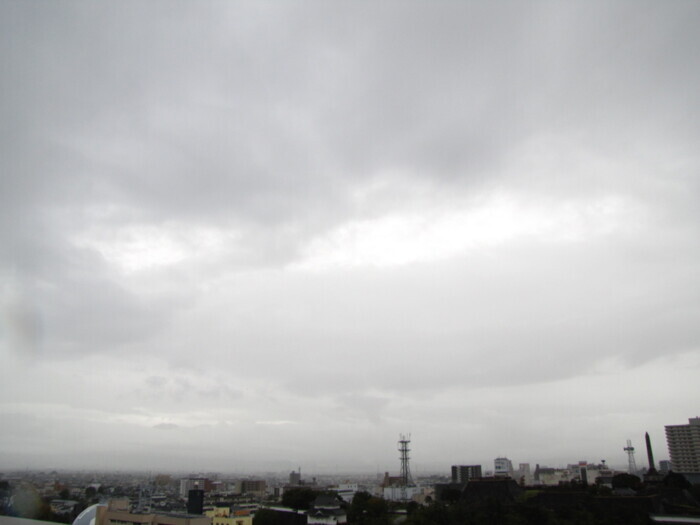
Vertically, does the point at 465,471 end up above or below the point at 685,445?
below

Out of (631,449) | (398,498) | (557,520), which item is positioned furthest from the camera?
(631,449)

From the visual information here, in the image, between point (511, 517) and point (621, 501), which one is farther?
point (621, 501)

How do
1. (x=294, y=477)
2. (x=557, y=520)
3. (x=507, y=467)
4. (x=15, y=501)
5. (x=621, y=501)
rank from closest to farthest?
(x=557, y=520) → (x=621, y=501) → (x=15, y=501) → (x=507, y=467) → (x=294, y=477)

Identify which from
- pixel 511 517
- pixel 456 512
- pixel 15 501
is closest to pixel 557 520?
pixel 511 517

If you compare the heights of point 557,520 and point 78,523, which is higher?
point 78,523

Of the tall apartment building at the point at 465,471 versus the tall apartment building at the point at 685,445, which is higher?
the tall apartment building at the point at 685,445

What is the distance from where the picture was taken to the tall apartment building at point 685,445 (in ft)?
307

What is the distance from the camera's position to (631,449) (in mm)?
96438

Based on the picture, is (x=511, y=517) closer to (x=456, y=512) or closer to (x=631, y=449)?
(x=456, y=512)

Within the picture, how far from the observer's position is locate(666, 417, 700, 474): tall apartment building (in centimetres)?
9354

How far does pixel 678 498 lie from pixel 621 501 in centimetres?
1025

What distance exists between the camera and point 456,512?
2605cm

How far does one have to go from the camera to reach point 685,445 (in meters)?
96.0

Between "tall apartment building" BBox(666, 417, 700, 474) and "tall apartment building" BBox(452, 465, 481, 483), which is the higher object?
"tall apartment building" BBox(666, 417, 700, 474)
